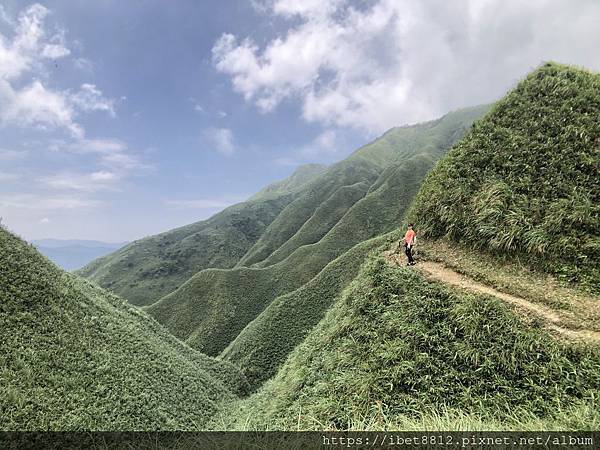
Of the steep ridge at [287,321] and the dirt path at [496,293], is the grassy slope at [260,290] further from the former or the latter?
the dirt path at [496,293]

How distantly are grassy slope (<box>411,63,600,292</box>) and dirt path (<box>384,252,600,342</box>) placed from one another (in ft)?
6.05

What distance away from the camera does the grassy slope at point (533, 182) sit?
1155cm

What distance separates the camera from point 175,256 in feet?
432

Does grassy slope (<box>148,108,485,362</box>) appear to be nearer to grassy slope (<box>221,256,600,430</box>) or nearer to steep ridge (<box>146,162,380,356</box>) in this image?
steep ridge (<box>146,162,380,356</box>)

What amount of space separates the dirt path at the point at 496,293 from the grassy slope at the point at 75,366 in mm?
13833

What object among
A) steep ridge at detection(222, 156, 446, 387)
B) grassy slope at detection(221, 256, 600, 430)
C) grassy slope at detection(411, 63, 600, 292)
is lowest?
steep ridge at detection(222, 156, 446, 387)

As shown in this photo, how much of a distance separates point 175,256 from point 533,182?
134 m

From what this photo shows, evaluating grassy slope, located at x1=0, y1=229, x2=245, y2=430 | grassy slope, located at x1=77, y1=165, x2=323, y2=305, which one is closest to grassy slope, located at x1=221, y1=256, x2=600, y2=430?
grassy slope, located at x1=0, y1=229, x2=245, y2=430

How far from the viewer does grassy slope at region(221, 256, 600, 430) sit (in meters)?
7.86

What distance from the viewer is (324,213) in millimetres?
110000

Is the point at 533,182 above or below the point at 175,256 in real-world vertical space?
below

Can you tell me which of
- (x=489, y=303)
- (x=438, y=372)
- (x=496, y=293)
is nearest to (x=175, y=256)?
(x=496, y=293)

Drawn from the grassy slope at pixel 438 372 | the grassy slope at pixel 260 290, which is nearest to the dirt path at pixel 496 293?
the grassy slope at pixel 438 372

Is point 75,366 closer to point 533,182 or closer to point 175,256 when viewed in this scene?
point 533,182
